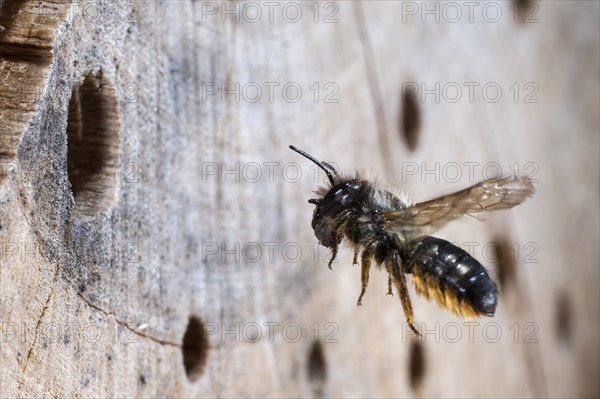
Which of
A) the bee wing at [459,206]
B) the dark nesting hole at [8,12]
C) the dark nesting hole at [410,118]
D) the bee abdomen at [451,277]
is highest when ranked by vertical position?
the dark nesting hole at [410,118]

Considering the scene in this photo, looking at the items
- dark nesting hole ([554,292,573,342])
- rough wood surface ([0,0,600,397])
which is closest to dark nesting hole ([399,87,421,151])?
rough wood surface ([0,0,600,397])

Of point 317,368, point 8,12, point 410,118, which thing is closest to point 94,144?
point 8,12

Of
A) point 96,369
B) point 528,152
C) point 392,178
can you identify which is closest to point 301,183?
point 392,178

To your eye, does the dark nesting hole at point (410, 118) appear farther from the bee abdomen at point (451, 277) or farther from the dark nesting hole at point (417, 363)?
the bee abdomen at point (451, 277)

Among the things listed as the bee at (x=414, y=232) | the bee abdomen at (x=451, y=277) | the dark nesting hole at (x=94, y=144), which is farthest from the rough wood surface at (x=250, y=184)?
the bee abdomen at (x=451, y=277)

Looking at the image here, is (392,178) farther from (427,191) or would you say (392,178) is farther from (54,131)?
(54,131)

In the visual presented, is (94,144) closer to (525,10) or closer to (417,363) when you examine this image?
(417,363)
